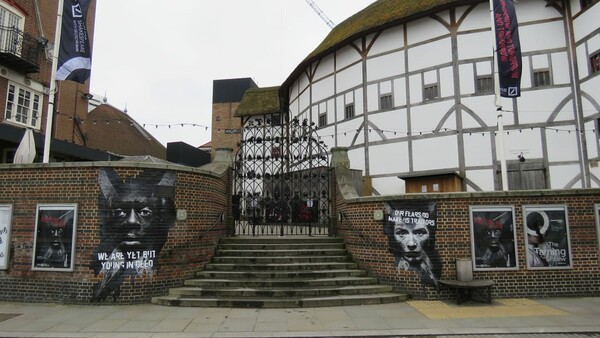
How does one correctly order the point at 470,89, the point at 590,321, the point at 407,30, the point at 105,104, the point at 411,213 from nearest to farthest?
the point at 590,321 → the point at 411,213 → the point at 470,89 → the point at 407,30 → the point at 105,104

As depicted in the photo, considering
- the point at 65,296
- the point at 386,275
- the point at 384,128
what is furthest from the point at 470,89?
the point at 65,296

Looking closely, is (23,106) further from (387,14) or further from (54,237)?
(387,14)

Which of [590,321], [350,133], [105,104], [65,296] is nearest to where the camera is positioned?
[590,321]

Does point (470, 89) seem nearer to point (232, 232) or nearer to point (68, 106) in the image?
point (232, 232)

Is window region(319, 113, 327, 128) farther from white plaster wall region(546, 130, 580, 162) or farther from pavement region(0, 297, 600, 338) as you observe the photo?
pavement region(0, 297, 600, 338)

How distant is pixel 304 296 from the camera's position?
29.5 feet

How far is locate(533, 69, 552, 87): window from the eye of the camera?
15601 mm

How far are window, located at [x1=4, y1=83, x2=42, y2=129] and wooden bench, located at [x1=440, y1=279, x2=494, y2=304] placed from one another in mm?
17662

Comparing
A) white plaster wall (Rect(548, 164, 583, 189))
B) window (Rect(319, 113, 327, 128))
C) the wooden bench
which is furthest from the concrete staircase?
window (Rect(319, 113, 327, 128))

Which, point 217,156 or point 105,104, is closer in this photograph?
point 217,156

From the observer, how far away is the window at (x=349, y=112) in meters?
19.5

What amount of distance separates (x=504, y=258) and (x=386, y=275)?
2.69 metres

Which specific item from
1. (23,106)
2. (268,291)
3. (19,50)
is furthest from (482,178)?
(19,50)

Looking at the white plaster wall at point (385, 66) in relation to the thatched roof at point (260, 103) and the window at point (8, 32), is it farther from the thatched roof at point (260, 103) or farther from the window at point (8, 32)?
the window at point (8, 32)
